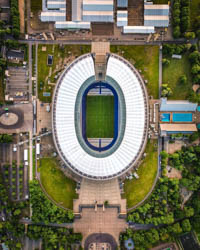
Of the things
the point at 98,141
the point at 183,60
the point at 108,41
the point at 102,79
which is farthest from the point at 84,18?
the point at 98,141

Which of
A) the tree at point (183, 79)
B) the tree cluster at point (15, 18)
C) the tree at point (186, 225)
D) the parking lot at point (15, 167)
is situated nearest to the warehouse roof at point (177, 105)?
the tree at point (183, 79)

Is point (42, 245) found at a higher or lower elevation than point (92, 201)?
lower

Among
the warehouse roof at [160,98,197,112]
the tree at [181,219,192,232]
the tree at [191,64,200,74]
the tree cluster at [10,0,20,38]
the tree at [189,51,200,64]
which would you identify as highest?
the tree cluster at [10,0,20,38]

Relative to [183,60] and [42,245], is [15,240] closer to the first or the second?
[42,245]

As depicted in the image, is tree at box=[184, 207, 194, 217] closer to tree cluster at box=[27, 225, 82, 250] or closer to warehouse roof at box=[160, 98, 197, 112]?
warehouse roof at box=[160, 98, 197, 112]

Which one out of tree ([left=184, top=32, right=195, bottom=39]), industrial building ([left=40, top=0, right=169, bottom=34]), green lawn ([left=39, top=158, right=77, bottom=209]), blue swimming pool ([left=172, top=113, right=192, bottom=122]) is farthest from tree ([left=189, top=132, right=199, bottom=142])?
green lawn ([left=39, top=158, right=77, bottom=209])

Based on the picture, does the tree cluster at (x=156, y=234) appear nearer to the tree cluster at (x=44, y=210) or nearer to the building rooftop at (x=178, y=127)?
the tree cluster at (x=44, y=210)
